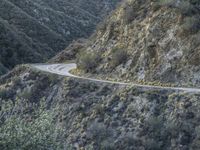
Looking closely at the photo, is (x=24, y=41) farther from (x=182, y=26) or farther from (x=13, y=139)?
(x=13, y=139)

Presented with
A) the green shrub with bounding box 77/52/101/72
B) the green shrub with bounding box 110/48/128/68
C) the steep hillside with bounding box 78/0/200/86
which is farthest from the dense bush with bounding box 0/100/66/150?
the green shrub with bounding box 77/52/101/72

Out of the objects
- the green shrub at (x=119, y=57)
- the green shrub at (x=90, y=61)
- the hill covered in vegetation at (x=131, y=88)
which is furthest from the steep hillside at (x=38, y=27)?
the green shrub at (x=119, y=57)

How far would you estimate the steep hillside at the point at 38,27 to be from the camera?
96.9 metres

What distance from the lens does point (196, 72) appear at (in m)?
40.2

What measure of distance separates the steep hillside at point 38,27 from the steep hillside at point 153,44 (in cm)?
3624

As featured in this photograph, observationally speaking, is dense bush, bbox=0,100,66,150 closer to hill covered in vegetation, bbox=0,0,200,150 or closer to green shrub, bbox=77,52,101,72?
hill covered in vegetation, bbox=0,0,200,150

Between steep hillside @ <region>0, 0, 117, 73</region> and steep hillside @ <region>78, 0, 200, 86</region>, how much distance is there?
36242 millimetres

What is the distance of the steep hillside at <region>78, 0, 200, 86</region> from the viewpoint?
137ft

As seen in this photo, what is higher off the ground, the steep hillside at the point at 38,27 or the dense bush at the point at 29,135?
the steep hillside at the point at 38,27

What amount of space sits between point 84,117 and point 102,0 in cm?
11565

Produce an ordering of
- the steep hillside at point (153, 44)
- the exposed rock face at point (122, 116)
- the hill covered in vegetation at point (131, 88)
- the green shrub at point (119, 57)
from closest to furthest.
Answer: the exposed rock face at point (122, 116) < the hill covered in vegetation at point (131, 88) < the steep hillside at point (153, 44) < the green shrub at point (119, 57)

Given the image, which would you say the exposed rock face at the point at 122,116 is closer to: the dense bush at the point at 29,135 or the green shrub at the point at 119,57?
the green shrub at the point at 119,57

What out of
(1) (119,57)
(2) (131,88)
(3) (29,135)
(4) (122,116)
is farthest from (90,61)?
(3) (29,135)

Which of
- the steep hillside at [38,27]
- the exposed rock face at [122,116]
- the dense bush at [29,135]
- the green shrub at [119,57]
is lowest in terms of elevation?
the exposed rock face at [122,116]
